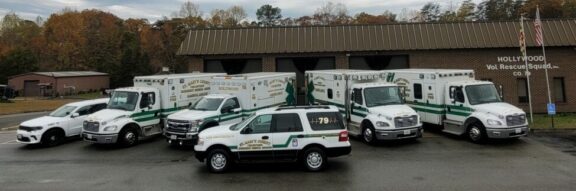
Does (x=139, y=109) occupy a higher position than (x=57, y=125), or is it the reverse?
(x=139, y=109)

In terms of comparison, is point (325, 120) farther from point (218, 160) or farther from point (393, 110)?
point (393, 110)

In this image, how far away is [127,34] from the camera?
87875mm

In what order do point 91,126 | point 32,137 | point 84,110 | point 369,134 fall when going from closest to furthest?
point 369,134, point 91,126, point 32,137, point 84,110

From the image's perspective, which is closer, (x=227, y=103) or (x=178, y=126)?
(x=178, y=126)

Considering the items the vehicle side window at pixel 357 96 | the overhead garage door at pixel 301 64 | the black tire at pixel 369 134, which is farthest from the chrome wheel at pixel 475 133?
the overhead garage door at pixel 301 64

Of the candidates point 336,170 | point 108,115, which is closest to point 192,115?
point 108,115

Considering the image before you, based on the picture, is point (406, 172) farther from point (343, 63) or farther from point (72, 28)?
point (72, 28)

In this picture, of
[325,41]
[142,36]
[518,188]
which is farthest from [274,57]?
[142,36]

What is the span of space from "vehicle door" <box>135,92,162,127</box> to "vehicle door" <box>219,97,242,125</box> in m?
3.33

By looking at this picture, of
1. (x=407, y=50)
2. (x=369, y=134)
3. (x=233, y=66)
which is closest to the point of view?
(x=369, y=134)

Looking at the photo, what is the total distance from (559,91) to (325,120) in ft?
68.2

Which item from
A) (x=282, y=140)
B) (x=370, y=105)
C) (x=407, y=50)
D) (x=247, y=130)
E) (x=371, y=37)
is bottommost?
(x=282, y=140)

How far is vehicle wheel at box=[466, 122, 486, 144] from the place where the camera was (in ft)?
49.1

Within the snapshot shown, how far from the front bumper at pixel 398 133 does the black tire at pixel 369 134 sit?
374 mm
